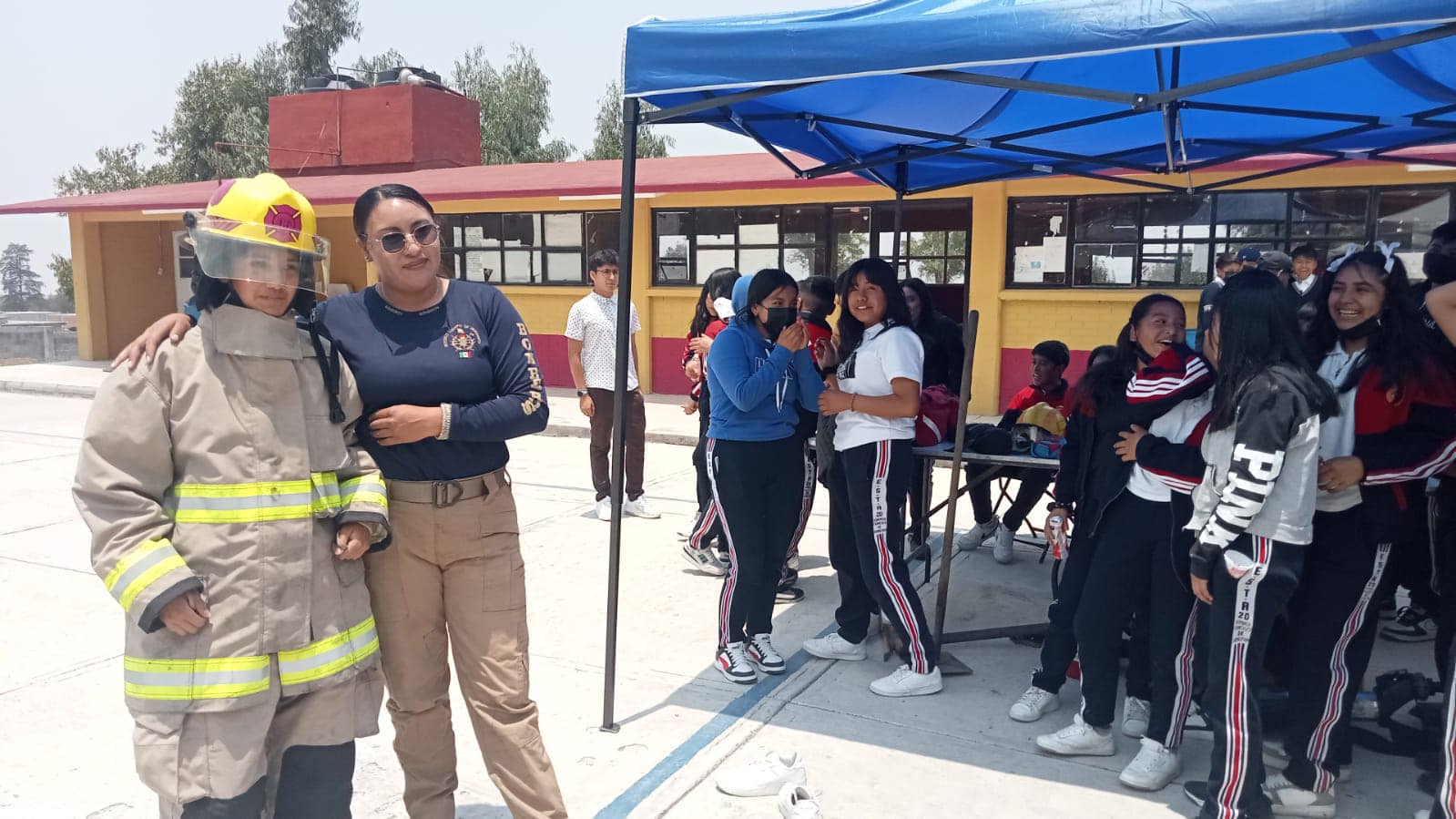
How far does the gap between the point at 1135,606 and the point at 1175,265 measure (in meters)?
8.17

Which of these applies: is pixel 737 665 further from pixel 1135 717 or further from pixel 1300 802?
pixel 1300 802

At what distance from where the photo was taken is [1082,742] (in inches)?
130

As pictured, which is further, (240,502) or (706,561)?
(706,561)

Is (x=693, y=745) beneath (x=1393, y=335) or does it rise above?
beneath

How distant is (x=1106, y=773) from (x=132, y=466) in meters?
2.97

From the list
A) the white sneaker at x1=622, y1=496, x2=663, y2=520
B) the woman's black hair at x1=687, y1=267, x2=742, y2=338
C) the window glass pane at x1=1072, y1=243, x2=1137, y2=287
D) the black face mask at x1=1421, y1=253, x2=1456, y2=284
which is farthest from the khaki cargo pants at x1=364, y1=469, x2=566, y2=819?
the window glass pane at x1=1072, y1=243, x2=1137, y2=287

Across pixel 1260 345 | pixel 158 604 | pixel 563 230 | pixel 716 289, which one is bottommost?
pixel 158 604

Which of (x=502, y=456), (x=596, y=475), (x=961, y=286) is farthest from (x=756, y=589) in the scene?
(x=961, y=286)

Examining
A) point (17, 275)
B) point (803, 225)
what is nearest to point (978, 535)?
point (803, 225)

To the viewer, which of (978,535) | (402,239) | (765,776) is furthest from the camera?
(978,535)

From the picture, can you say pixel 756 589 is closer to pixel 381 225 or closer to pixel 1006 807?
pixel 1006 807

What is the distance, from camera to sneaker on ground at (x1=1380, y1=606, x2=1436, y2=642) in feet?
14.6

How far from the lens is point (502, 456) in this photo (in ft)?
8.56

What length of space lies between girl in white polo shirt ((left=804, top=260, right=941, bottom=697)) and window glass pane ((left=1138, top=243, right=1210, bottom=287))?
7706 millimetres
